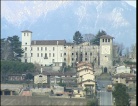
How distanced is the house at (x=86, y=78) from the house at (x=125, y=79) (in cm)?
85

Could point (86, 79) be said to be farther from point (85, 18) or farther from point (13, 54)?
point (85, 18)

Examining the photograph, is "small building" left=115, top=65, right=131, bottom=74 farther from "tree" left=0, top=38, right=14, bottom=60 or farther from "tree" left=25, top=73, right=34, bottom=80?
"tree" left=0, top=38, right=14, bottom=60

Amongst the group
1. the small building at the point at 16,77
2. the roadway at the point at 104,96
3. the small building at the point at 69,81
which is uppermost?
the small building at the point at 16,77

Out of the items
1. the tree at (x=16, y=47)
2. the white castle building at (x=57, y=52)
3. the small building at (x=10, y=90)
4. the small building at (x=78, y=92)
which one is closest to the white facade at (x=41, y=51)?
the white castle building at (x=57, y=52)

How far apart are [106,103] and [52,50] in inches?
341

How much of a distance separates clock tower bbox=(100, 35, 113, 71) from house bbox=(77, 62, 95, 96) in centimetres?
211

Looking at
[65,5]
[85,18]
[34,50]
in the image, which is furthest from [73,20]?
[34,50]

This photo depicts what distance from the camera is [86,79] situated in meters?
13.9

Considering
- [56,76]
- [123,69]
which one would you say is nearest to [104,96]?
[56,76]

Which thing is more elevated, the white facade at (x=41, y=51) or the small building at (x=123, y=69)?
the white facade at (x=41, y=51)

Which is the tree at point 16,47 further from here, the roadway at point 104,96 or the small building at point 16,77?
the roadway at point 104,96

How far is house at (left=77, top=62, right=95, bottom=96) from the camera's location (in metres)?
13.3

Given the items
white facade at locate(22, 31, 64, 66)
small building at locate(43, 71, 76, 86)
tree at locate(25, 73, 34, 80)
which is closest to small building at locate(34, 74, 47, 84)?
small building at locate(43, 71, 76, 86)

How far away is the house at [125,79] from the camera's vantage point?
13687 mm
